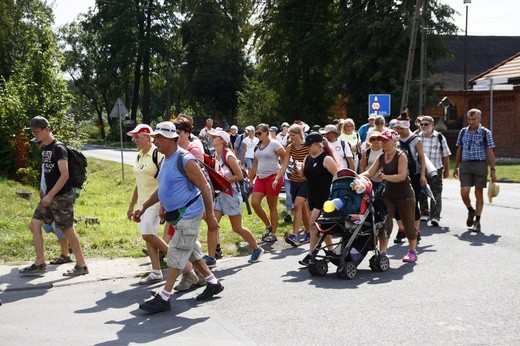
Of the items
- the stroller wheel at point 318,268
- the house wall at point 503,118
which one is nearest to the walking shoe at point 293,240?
the stroller wheel at point 318,268

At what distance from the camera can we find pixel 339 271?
8.88m

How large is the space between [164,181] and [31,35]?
18.0 meters

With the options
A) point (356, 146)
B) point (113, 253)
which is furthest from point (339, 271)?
point (356, 146)

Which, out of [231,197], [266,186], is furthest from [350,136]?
[231,197]

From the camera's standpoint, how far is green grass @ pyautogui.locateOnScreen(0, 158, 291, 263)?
1126cm

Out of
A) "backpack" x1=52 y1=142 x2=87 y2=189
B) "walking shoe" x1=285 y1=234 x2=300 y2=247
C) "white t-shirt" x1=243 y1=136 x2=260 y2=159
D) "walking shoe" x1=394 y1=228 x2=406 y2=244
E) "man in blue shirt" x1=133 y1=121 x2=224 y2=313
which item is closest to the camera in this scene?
"man in blue shirt" x1=133 y1=121 x2=224 y2=313

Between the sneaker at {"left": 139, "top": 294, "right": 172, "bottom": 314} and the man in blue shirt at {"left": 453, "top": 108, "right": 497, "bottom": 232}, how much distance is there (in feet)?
22.2

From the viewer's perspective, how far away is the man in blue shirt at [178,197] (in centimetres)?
759

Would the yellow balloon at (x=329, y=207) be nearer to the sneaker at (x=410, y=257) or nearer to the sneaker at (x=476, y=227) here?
the sneaker at (x=410, y=257)

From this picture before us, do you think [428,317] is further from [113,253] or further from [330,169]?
[113,253]

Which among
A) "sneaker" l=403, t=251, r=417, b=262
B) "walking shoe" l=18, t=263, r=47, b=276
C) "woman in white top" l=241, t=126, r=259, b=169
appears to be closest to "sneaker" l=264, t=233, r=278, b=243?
"sneaker" l=403, t=251, r=417, b=262

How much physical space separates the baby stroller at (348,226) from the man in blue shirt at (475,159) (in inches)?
151

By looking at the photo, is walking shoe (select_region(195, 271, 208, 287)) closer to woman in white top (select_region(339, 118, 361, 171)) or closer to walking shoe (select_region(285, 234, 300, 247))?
walking shoe (select_region(285, 234, 300, 247))

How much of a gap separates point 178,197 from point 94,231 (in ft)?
18.2
